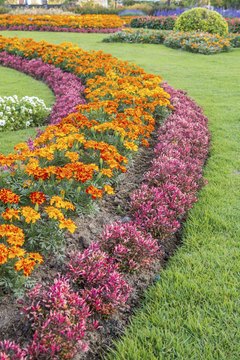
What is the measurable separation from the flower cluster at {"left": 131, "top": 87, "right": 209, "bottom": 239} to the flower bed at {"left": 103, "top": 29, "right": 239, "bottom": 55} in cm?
995

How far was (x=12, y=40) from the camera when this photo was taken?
42.3ft

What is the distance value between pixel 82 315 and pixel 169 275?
91cm

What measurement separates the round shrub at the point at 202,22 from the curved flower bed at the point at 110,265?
44.9 feet

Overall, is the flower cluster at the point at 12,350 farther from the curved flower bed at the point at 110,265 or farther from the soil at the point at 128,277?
the soil at the point at 128,277

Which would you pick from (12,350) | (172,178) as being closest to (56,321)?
(12,350)

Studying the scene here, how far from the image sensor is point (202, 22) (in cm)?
1736

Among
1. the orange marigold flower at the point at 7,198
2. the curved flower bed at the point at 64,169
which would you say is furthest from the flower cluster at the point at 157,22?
the orange marigold flower at the point at 7,198

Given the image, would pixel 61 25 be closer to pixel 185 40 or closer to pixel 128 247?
pixel 185 40

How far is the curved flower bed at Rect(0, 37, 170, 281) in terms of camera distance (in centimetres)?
291

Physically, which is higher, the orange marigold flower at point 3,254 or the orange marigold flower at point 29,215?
the orange marigold flower at point 29,215

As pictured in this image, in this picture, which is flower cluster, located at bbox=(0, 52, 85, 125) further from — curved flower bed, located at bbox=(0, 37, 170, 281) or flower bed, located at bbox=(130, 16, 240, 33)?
flower bed, located at bbox=(130, 16, 240, 33)

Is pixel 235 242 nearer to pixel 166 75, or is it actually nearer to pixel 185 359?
pixel 185 359

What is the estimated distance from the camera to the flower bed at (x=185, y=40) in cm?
1527

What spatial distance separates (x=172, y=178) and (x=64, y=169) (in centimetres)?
132
